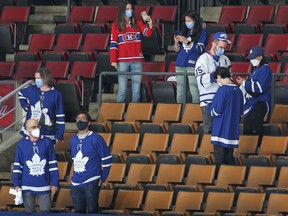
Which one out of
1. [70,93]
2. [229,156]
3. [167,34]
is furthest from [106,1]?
[229,156]

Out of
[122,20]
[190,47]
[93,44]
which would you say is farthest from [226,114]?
[93,44]

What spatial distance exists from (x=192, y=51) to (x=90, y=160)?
8.97 ft

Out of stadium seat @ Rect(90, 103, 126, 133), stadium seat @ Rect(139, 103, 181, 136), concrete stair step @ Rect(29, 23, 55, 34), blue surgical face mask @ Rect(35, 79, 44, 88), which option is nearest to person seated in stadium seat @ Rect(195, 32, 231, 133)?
stadium seat @ Rect(139, 103, 181, 136)

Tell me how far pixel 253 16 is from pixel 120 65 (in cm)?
241

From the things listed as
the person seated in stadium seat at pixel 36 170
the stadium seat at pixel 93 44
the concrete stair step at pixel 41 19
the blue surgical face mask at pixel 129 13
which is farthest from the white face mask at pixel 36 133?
the concrete stair step at pixel 41 19

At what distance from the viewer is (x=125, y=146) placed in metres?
21.2

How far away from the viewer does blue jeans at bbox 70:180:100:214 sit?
19344 mm

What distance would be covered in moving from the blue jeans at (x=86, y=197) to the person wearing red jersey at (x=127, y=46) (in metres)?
2.81

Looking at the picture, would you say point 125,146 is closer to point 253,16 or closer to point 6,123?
point 6,123

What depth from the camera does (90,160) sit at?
63.9 feet

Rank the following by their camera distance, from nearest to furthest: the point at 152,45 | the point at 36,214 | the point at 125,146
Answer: the point at 36,214 → the point at 125,146 → the point at 152,45

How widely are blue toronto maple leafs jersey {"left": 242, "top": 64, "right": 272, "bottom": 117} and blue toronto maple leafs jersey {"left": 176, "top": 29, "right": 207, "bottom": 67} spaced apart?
4.29 feet

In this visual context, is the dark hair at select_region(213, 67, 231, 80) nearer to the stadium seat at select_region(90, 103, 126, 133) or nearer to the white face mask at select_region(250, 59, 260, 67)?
the white face mask at select_region(250, 59, 260, 67)

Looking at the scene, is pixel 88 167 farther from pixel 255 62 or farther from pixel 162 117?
pixel 255 62
